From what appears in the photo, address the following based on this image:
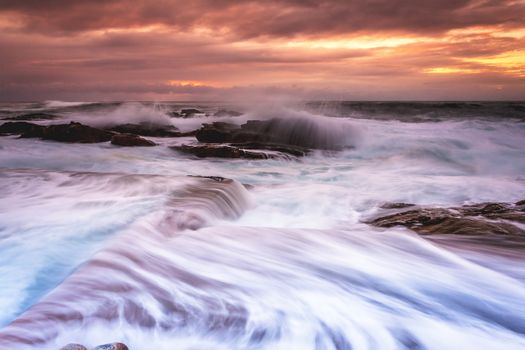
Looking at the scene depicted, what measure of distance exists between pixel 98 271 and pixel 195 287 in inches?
25.6

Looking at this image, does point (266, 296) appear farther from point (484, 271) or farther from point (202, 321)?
point (484, 271)

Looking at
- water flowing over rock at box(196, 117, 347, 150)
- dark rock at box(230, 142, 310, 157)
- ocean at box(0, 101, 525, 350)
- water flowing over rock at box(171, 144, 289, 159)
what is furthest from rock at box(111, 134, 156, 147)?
ocean at box(0, 101, 525, 350)

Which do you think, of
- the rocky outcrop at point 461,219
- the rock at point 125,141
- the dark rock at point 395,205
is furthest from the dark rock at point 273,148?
the rocky outcrop at point 461,219

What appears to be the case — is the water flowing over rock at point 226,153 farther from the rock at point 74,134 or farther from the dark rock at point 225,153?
the rock at point 74,134

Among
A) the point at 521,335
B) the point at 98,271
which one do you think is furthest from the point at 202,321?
the point at 521,335

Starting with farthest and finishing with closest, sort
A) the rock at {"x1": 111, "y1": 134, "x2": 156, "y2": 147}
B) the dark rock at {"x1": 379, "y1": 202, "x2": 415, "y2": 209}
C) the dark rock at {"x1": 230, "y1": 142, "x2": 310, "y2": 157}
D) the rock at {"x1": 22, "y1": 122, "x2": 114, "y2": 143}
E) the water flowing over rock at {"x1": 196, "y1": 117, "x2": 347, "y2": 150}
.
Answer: the water flowing over rock at {"x1": 196, "y1": 117, "x2": 347, "y2": 150} < the rock at {"x1": 22, "y1": 122, "x2": 114, "y2": 143} < the rock at {"x1": 111, "y1": 134, "x2": 156, "y2": 147} < the dark rock at {"x1": 230, "y1": 142, "x2": 310, "y2": 157} < the dark rock at {"x1": 379, "y1": 202, "x2": 415, "y2": 209}

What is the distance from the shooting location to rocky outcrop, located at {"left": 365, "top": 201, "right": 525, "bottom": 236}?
4.32m

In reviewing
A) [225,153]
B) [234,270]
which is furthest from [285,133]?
[234,270]

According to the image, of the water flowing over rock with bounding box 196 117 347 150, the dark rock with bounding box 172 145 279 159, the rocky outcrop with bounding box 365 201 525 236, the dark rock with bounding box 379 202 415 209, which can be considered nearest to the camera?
the rocky outcrop with bounding box 365 201 525 236

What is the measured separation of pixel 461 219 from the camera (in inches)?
184

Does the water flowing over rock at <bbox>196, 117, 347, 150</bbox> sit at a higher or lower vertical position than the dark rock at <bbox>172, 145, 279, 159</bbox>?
higher

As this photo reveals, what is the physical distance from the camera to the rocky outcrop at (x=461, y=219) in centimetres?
432

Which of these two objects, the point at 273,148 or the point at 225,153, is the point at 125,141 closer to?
the point at 225,153

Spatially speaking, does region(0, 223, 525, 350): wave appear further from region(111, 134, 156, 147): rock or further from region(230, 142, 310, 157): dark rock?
region(111, 134, 156, 147): rock
